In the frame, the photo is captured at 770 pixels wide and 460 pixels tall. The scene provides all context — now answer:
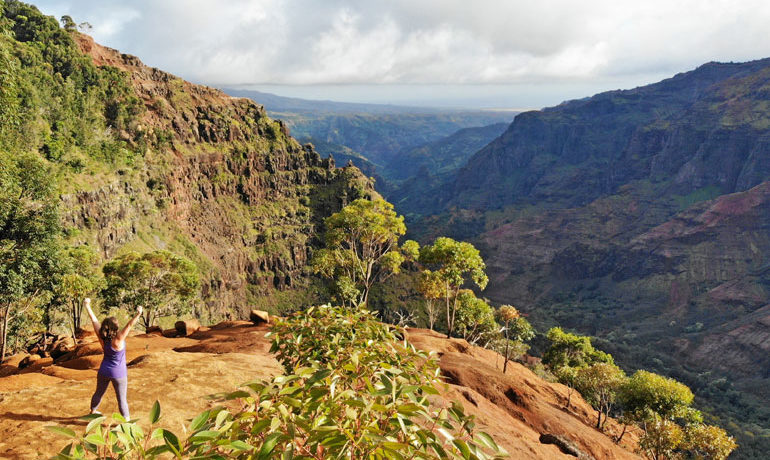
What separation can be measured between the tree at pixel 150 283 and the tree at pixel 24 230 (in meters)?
13.5

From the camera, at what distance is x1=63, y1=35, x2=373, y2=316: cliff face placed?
248ft

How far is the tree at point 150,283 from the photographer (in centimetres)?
3738

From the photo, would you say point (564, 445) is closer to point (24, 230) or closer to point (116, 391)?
point (116, 391)

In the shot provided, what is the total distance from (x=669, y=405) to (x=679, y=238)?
182799 millimetres

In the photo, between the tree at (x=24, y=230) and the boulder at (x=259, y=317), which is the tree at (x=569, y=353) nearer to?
the boulder at (x=259, y=317)

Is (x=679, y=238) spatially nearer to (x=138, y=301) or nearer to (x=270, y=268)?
(x=270, y=268)

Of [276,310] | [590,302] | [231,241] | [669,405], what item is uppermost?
[669,405]

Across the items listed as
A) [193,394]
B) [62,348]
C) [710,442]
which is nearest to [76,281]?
[62,348]

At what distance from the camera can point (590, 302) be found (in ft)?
549

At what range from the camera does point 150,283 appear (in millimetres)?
38781

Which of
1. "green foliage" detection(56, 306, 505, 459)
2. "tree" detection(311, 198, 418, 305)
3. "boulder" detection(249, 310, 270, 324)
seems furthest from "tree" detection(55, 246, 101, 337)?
"green foliage" detection(56, 306, 505, 459)

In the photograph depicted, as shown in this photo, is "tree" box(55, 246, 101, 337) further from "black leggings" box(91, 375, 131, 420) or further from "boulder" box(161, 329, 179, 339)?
"black leggings" box(91, 375, 131, 420)

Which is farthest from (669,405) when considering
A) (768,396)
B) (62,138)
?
(768,396)

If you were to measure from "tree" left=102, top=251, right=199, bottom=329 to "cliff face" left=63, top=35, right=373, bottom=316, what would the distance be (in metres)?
30.6
